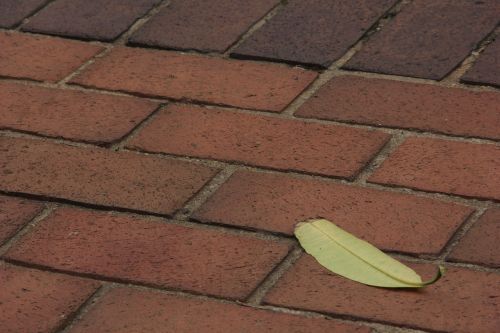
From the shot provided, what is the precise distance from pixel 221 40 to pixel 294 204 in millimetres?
708

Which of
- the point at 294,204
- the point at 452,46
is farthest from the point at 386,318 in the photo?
the point at 452,46

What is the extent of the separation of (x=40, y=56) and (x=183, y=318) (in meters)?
Result: 1.09

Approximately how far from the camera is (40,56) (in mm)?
2928

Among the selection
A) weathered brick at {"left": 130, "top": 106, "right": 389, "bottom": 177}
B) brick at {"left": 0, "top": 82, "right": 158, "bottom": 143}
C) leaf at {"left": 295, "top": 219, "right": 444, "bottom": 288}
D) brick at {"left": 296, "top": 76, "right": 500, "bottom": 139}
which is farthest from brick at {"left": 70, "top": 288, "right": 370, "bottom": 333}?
brick at {"left": 296, "top": 76, "right": 500, "bottom": 139}

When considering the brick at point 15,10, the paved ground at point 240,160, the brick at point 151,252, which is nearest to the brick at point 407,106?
the paved ground at point 240,160

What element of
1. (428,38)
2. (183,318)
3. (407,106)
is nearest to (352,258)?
(183,318)

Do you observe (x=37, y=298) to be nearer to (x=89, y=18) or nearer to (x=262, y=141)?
(x=262, y=141)

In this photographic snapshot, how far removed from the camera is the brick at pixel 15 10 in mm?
3088

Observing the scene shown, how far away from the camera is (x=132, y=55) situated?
290cm

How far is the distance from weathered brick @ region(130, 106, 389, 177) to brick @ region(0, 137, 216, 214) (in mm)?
68

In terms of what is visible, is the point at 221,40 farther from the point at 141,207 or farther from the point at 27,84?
the point at 141,207

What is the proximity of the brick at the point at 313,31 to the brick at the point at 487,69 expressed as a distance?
11.7 inches

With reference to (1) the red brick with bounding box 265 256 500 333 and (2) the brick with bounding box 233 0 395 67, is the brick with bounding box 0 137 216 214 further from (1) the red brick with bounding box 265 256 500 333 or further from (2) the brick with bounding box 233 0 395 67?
(2) the brick with bounding box 233 0 395 67

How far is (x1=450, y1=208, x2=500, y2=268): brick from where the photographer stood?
2154 mm
